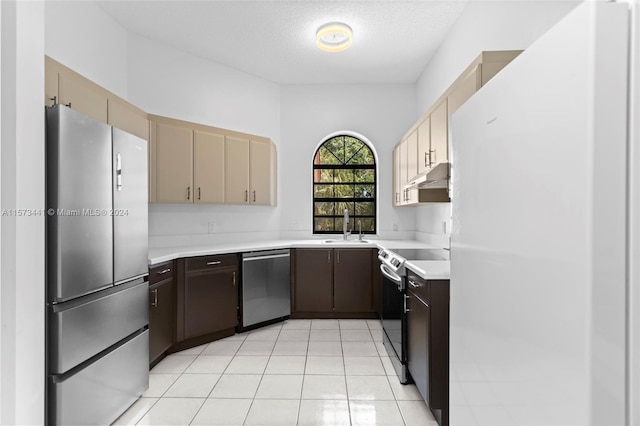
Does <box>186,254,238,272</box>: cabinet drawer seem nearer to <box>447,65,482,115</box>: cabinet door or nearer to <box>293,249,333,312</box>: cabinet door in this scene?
<box>293,249,333,312</box>: cabinet door

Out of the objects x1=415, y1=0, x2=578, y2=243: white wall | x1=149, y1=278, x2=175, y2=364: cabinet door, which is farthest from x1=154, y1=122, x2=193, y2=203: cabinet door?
x1=415, y1=0, x2=578, y2=243: white wall

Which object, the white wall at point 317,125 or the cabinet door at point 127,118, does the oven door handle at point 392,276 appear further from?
the cabinet door at point 127,118

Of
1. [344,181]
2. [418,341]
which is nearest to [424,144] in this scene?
[418,341]

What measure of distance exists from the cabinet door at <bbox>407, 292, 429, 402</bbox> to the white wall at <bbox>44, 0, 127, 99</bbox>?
3.13 metres

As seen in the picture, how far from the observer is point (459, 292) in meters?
1.16

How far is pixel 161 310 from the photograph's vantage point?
2.80m

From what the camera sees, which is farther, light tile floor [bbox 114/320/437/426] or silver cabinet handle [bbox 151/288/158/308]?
silver cabinet handle [bbox 151/288/158/308]

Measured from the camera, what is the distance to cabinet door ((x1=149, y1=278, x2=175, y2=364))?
2662 mm

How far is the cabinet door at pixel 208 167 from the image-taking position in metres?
3.50

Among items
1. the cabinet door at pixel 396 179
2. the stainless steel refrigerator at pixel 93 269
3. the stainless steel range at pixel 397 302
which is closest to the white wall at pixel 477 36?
the cabinet door at pixel 396 179

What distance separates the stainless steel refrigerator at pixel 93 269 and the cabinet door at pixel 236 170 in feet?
4.77

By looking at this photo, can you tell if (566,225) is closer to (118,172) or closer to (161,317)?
(118,172)

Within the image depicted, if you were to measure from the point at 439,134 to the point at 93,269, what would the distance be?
2438 mm

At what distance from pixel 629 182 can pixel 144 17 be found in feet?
12.3
